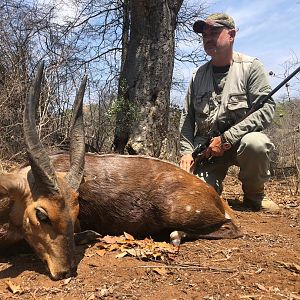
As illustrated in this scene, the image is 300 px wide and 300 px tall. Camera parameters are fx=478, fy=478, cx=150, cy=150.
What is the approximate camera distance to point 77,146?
15.4 ft

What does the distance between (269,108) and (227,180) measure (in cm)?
379

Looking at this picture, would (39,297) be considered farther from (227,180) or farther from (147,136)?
(227,180)

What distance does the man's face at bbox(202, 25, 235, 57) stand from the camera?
6.66 metres

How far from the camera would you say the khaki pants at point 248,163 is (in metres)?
6.31

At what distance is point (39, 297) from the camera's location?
355cm

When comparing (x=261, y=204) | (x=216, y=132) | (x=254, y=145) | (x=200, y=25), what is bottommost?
(x=261, y=204)

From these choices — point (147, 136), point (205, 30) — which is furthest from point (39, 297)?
point (147, 136)

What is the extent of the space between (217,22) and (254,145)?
1799mm

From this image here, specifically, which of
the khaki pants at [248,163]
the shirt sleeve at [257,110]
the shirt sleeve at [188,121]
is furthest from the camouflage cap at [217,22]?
the khaki pants at [248,163]

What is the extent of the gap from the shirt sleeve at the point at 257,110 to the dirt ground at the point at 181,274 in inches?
63.7

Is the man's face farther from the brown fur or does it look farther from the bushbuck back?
the bushbuck back

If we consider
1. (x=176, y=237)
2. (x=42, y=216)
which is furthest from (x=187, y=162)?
(x=42, y=216)

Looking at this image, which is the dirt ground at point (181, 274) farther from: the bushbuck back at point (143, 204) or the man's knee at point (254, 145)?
the man's knee at point (254, 145)

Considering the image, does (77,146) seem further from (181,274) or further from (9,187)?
(181,274)
